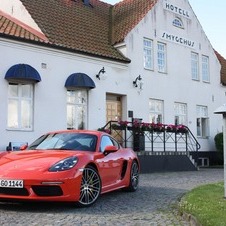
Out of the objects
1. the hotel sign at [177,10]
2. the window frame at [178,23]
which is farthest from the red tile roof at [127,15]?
the window frame at [178,23]

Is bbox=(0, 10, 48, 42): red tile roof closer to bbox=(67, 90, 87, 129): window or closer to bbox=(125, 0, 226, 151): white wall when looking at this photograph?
bbox=(67, 90, 87, 129): window

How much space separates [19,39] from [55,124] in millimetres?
3731

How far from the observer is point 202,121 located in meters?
25.7

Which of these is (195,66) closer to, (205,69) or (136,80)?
(205,69)

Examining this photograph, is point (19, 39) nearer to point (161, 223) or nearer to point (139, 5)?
point (139, 5)

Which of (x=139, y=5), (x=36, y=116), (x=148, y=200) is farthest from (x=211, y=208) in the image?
(x=139, y=5)

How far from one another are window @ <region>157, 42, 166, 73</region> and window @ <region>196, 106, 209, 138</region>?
12.3 ft

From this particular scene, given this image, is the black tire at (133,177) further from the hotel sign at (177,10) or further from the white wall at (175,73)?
the hotel sign at (177,10)

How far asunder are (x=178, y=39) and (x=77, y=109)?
28.5ft

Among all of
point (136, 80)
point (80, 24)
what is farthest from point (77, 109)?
point (80, 24)

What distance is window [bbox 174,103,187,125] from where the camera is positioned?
77.1 ft

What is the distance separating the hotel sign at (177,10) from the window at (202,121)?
554 centimetres

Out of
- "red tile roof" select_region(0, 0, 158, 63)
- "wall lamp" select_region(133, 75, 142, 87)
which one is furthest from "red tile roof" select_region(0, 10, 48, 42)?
"wall lamp" select_region(133, 75, 142, 87)

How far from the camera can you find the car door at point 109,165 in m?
8.39
